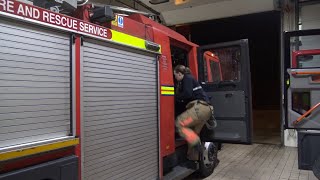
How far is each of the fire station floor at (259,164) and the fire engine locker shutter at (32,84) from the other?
12.6 ft

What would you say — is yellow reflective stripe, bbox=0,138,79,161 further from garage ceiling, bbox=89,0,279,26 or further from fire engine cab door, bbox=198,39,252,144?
garage ceiling, bbox=89,0,279,26

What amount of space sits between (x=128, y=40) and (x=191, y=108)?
1866 mm

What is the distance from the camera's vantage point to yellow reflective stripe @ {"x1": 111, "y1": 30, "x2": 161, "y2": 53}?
3485 millimetres

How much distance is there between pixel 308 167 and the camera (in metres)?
4.19

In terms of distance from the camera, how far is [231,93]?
205 inches

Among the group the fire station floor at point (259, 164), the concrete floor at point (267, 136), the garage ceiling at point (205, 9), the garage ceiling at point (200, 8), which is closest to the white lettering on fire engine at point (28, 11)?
the fire station floor at point (259, 164)

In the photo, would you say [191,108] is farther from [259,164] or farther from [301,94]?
[259,164]

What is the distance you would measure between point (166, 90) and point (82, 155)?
1904 millimetres

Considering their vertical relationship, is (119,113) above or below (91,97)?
below

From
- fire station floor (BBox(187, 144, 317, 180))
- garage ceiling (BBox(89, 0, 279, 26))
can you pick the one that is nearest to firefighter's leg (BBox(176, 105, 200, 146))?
fire station floor (BBox(187, 144, 317, 180))

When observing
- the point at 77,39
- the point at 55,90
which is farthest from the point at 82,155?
the point at 77,39

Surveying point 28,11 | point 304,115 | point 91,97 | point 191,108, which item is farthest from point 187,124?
point 28,11

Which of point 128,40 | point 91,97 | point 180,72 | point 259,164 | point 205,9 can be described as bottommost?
point 259,164

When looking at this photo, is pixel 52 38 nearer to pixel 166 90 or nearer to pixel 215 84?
pixel 166 90
